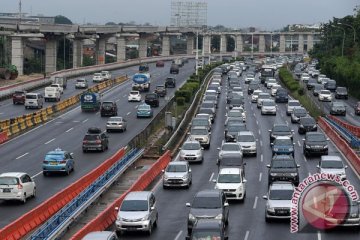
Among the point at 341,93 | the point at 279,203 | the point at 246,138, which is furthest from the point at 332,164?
the point at 341,93

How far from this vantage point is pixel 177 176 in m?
44.5

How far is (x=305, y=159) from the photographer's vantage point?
5497 cm

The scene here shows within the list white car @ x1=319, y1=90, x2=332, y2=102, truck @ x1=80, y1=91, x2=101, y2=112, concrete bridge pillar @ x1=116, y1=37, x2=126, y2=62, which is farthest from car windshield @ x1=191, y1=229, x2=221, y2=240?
concrete bridge pillar @ x1=116, y1=37, x2=126, y2=62

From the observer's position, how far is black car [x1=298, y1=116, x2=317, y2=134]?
66.8m

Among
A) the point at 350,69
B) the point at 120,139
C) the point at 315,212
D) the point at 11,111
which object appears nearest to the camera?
the point at 315,212

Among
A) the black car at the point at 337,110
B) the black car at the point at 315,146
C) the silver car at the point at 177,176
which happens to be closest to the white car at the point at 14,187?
the silver car at the point at 177,176

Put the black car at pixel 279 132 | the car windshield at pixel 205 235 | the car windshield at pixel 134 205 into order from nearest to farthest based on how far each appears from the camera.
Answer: the car windshield at pixel 205 235
the car windshield at pixel 134 205
the black car at pixel 279 132

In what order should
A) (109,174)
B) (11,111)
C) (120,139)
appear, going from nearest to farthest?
1. (109,174)
2. (120,139)
3. (11,111)

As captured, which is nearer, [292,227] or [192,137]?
[292,227]

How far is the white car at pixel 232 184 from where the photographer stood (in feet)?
131

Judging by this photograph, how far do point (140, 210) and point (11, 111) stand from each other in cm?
5101

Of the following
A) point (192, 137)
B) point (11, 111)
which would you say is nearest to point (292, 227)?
point (192, 137)

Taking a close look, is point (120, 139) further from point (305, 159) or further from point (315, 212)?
point (315, 212)

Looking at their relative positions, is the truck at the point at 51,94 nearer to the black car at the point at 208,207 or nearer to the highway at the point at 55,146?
the highway at the point at 55,146
